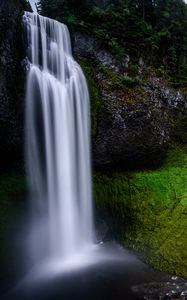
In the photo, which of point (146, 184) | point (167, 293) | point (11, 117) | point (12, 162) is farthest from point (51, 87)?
point (167, 293)

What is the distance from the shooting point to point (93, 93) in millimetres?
12461

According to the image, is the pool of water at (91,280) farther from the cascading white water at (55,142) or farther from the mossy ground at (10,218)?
the cascading white water at (55,142)

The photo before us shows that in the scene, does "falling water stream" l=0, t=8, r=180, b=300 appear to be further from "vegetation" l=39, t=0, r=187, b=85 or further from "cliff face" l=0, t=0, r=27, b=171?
"vegetation" l=39, t=0, r=187, b=85

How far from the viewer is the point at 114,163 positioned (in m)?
12.9

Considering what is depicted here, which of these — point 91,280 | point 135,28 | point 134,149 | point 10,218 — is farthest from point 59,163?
point 135,28

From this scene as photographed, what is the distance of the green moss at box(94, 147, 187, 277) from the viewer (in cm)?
1027

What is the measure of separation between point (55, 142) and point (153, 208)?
3.99 m

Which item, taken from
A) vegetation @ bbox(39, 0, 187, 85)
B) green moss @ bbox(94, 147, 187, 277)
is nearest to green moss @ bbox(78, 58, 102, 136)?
vegetation @ bbox(39, 0, 187, 85)

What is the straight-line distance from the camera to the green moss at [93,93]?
1232cm

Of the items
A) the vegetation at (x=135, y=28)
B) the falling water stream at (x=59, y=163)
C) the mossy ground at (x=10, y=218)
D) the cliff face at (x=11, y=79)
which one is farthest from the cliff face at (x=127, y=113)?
the mossy ground at (x=10, y=218)

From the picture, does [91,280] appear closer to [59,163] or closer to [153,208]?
[153,208]

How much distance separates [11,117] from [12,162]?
160 cm

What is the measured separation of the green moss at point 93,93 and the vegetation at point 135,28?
115 centimetres

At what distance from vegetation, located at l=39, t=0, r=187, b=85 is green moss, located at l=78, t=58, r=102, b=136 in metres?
1.15
